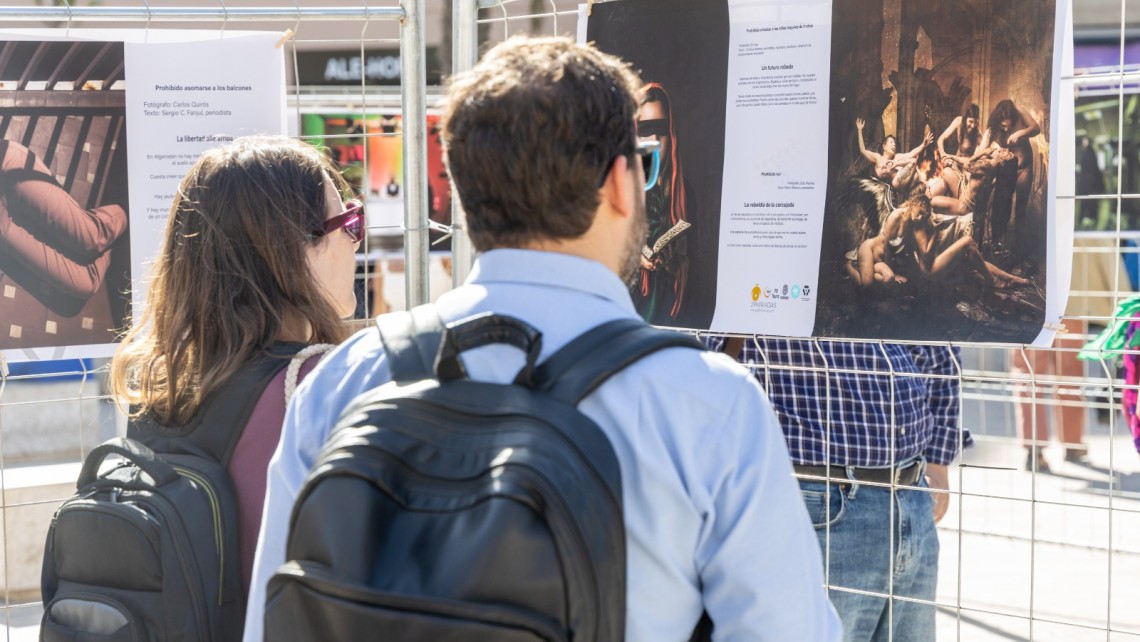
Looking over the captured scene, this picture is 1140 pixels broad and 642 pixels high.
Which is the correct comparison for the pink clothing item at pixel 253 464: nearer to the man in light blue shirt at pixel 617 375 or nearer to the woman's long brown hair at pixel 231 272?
the woman's long brown hair at pixel 231 272

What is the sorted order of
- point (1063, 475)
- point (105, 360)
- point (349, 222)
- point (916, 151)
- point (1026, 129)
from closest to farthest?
point (1026, 129)
point (916, 151)
point (349, 222)
point (105, 360)
point (1063, 475)

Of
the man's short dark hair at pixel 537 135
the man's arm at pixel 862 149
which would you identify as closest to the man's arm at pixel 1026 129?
the man's arm at pixel 862 149

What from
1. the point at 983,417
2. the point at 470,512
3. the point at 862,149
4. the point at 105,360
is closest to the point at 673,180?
the point at 862,149

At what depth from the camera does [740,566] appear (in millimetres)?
1227

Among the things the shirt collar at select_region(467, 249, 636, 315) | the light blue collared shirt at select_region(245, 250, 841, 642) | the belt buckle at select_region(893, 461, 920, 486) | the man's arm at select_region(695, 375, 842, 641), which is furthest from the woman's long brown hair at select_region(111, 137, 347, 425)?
the belt buckle at select_region(893, 461, 920, 486)

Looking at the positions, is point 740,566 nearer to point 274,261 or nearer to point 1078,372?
point 274,261

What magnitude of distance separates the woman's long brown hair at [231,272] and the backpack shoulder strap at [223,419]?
0.06 metres

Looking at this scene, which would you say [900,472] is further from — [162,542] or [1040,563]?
[1040,563]

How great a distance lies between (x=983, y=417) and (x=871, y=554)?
464 centimetres

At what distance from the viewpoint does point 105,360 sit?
4434 mm

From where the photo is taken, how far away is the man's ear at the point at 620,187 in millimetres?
1309

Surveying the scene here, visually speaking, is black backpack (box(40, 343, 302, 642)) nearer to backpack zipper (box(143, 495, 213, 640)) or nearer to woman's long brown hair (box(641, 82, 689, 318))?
backpack zipper (box(143, 495, 213, 640))

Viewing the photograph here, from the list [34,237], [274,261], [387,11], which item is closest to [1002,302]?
[274,261]

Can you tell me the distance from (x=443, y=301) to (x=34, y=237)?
1807 millimetres
